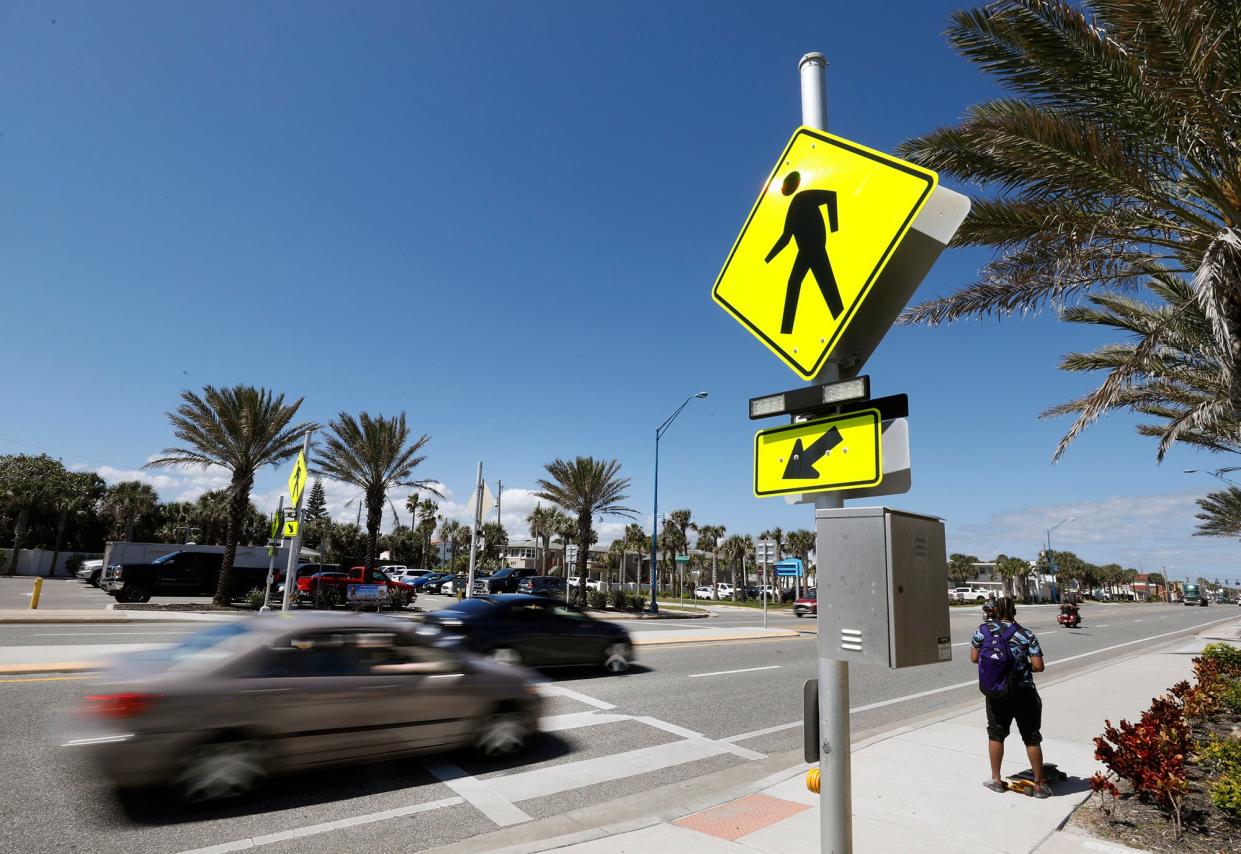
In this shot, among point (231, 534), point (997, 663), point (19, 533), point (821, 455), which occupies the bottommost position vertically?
point (997, 663)

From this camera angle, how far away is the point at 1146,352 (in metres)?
8.44

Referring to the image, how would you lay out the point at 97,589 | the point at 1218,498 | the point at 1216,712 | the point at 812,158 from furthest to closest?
the point at 97,589 < the point at 1218,498 < the point at 1216,712 < the point at 812,158

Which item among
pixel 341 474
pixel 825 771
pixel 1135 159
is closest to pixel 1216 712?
pixel 1135 159

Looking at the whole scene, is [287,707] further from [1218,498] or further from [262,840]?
[1218,498]

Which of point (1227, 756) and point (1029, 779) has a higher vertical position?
point (1227, 756)

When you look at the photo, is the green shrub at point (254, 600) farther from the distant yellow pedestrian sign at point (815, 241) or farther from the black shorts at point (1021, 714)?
the distant yellow pedestrian sign at point (815, 241)

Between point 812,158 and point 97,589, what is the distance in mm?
43510

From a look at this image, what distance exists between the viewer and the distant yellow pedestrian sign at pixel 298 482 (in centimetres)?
1906

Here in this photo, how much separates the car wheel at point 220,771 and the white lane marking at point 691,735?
15.3 feet

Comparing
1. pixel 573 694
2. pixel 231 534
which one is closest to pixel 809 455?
pixel 573 694

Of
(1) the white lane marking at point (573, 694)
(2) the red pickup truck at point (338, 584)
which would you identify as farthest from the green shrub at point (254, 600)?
(1) the white lane marking at point (573, 694)

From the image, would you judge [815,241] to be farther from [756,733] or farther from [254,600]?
[254,600]

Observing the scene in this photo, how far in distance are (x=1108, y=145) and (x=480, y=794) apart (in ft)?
31.8

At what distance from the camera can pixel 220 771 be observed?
202 inches
